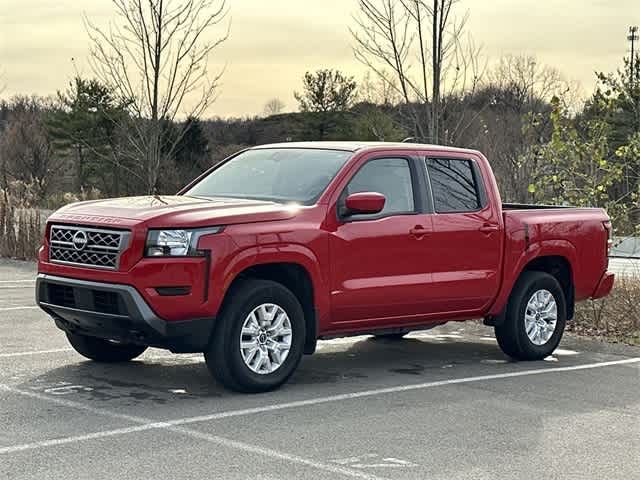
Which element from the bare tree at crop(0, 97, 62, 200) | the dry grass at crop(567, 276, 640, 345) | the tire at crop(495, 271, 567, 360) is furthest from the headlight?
the bare tree at crop(0, 97, 62, 200)

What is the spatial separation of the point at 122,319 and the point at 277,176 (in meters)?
2.01

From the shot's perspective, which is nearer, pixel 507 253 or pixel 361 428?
pixel 361 428

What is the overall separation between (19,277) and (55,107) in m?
50.1

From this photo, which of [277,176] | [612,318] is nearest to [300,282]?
[277,176]

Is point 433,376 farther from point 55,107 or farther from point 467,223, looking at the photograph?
point 55,107

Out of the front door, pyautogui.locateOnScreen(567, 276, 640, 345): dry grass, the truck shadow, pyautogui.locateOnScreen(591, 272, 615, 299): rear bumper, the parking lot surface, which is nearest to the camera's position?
the parking lot surface

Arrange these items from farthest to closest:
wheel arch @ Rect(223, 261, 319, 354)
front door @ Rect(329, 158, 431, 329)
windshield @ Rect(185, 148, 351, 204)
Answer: windshield @ Rect(185, 148, 351, 204), front door @ Rect(329, 158, 431, 329), wheel arch @ Rect(223, 261, 319, 354)

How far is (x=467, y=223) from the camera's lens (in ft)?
32.1

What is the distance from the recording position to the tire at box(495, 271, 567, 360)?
10.3 meters

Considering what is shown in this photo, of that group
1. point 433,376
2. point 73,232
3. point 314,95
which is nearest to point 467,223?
point 433,376

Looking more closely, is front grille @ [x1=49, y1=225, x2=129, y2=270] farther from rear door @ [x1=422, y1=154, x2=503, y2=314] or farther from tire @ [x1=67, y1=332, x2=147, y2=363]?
rear door @ [x1=422, y1=154, x2=503, y2=314]

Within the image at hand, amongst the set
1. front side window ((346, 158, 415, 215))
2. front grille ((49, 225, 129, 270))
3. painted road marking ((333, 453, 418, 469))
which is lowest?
painted road marking ((333, 453, 418, 469))

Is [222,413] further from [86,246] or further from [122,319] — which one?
[86,246]

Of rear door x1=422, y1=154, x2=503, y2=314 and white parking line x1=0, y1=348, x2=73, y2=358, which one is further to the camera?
white parking line x1=0, y1=348, x2=73, y2=358
